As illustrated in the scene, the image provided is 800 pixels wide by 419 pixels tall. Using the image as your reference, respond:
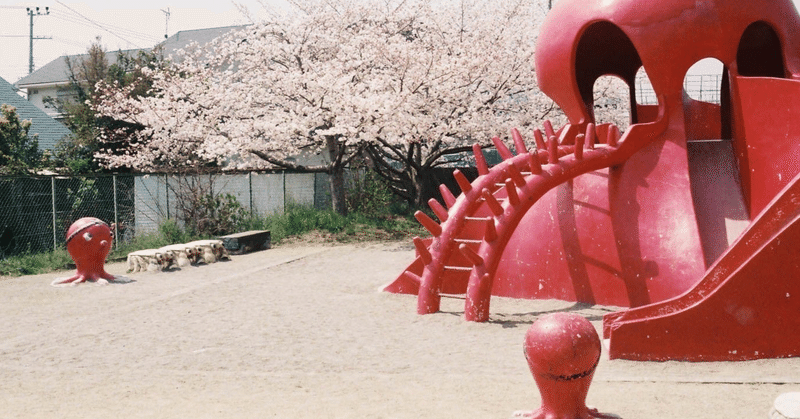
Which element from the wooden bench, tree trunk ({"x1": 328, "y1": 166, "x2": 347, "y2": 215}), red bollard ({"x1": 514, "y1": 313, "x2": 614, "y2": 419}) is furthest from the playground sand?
tree trunk ({"x1": 328, "y1": 166, "x2": 347, "y2": 215})

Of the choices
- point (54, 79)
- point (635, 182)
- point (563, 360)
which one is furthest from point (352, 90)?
point (54, 79)

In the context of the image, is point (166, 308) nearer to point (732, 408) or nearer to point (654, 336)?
point (654, 336)

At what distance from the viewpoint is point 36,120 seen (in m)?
29.9

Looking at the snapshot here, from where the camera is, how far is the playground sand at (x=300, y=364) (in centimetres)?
561

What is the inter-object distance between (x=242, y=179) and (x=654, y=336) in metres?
16.4

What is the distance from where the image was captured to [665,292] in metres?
8.38

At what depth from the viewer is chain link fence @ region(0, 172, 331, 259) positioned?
52.9 ft

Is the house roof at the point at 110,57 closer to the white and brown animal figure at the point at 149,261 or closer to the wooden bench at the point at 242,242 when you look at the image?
the wooden bench at the point at 242,242

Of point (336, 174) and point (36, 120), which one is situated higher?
point (36, 120)

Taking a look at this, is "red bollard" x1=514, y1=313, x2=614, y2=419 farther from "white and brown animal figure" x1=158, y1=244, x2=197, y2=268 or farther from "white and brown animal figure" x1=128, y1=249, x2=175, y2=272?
"white and brown animal figure" x1=158, y1=244, x2=197, y2=268

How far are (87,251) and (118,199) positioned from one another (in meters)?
6.45

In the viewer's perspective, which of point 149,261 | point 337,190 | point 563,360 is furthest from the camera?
point 337,190

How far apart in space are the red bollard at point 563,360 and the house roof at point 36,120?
27.7 meters

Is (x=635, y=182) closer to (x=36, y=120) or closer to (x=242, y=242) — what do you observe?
(x=242, y=242)
